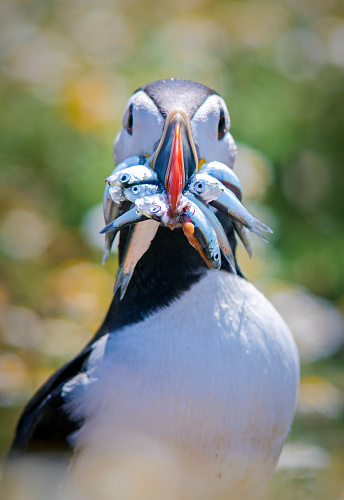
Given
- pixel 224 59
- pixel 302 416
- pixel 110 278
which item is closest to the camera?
pixel 302 416

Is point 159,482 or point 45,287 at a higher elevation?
point 159,482

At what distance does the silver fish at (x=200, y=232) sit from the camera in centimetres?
152

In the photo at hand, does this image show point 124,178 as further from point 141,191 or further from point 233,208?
point 233,208

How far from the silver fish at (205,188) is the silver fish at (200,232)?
0.05 meters

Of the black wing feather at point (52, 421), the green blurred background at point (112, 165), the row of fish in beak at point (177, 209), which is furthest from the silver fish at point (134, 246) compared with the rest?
the green blurred background at point (112, 165)

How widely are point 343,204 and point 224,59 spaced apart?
1.38 meters

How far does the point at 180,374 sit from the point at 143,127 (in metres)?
0.58

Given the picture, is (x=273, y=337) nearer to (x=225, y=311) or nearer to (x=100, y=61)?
(x=225, y=311)

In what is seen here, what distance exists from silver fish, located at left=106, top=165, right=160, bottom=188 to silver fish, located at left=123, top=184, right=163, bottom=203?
2 cm

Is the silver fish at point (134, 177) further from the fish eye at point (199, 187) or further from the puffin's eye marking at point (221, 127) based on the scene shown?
the puffin's eye marking at point (221, 127)

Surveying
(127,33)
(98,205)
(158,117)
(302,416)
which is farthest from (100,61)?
(158,117)

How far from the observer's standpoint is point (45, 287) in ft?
13.5

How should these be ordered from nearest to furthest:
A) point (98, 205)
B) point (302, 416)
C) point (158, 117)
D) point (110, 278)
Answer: point (158, 117) → point (302, 416) → point (110, 278) → point (98, 205)

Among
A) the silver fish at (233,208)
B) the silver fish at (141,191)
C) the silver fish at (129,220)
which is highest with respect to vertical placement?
the silver fish at (141,191)
